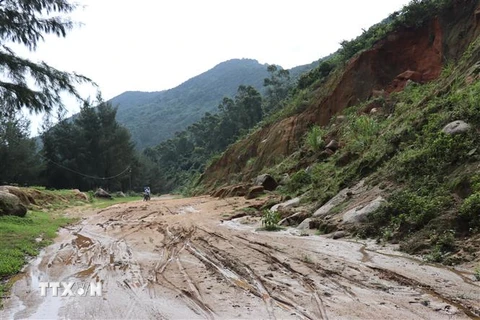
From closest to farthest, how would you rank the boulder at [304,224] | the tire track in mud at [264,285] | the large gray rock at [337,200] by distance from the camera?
1. the tire track in mud at [264,285]
2. the boulder at [304,224]
3. the large gray rock at [337,200]

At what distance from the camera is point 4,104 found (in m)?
10.5

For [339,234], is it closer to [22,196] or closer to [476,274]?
[476,274]

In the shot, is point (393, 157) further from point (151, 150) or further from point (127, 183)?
point (151, 150)

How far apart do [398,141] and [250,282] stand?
734 centimetres

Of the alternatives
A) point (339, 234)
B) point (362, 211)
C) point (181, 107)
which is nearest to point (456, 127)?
point (362, 211)

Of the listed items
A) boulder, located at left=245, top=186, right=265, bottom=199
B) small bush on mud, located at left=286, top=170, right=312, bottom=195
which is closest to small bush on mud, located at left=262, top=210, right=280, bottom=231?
small bush on mud, located at left=286, top=170, right=312, bottom=195

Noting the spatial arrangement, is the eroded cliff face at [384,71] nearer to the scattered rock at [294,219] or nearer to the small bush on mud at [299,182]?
the small bush on mud at [299,182]

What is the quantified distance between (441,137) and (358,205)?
2421mm

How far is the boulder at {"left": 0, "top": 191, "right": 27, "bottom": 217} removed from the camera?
14.5m

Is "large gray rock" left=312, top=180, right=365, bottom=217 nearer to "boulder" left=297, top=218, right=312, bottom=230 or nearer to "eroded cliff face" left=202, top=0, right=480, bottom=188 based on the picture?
"boulder" left=297, top=218, right=312, bottom=230

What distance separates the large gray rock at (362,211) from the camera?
27.5 ft

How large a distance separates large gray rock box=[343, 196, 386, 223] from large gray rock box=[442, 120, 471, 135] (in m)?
2.16

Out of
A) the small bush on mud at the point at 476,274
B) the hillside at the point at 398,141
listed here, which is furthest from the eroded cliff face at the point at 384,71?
the small bush on mud at the point at 476,274

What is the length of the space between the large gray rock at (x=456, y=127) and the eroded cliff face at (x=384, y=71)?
40.0 feet
